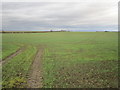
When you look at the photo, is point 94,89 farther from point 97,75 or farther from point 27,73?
point 27,73

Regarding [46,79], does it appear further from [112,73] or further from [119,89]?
[112,73]

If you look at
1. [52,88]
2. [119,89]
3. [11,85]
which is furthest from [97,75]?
[11,85]

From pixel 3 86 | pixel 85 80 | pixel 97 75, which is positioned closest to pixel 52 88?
pixel 85 80

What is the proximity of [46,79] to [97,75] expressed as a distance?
470 cm

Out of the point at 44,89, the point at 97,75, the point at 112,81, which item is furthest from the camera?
the point at 97,75

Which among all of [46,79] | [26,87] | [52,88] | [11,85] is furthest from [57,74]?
[11,85]

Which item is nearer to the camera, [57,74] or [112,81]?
[112,81]

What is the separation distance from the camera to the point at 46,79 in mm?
9414

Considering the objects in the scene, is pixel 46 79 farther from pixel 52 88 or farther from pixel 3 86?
pixel 3 86

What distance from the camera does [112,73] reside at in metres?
10.8

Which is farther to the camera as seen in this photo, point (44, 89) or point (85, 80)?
point (85, 80)

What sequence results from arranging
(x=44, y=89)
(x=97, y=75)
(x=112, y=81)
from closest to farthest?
(x=44, y=89) → (x=112, y=81) → (x=97, y=75)

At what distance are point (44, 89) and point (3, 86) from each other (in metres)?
3.11

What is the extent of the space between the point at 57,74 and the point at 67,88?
8.32ft
